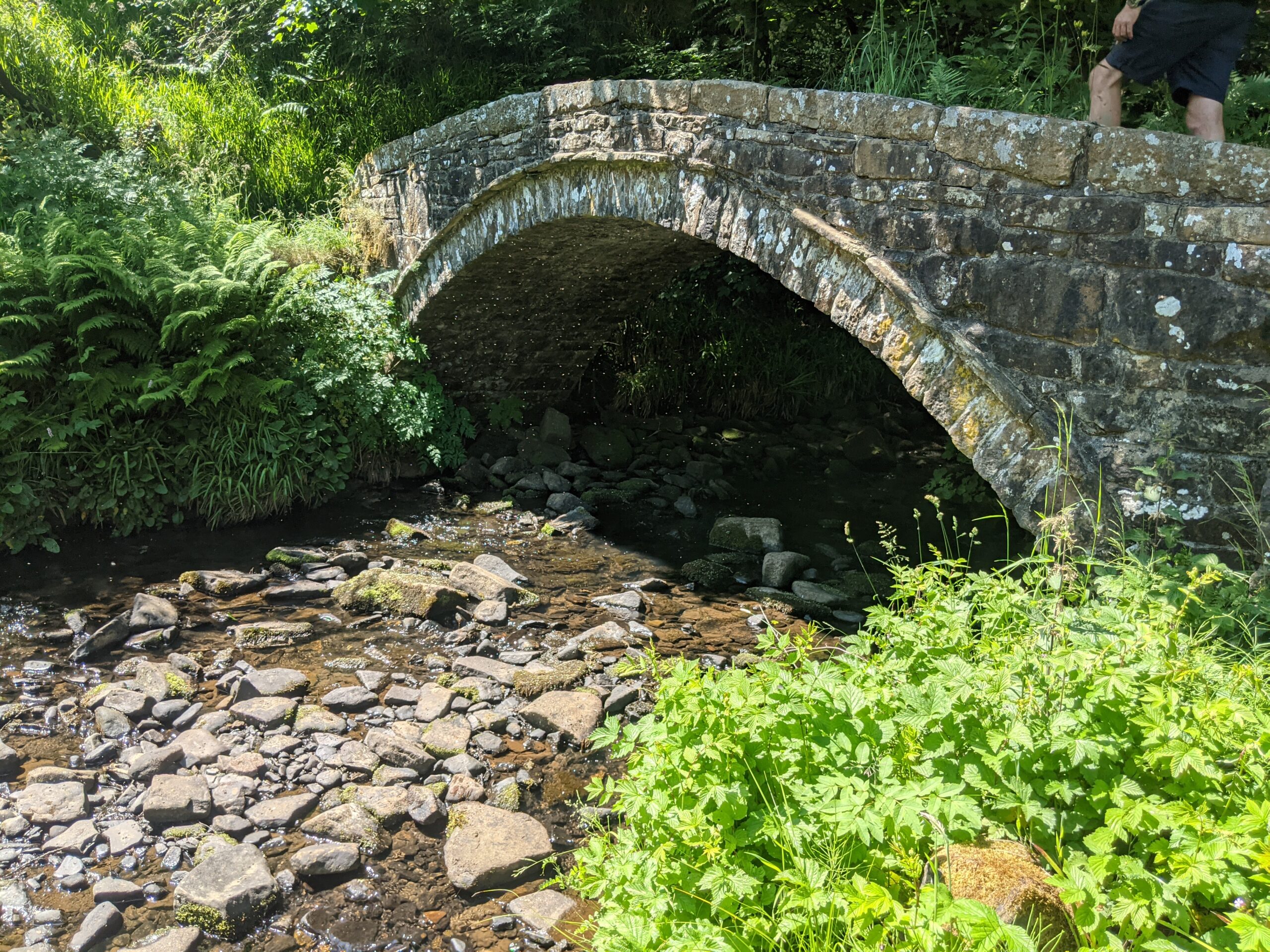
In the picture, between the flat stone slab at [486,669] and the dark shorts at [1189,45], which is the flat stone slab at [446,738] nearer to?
the flat stone slab at [486,669]

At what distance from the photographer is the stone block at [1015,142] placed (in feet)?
11.7

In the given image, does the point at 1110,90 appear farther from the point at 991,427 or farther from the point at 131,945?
the point at 131,945

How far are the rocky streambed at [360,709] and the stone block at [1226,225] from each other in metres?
2.47

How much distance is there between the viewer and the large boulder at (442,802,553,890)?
328cm

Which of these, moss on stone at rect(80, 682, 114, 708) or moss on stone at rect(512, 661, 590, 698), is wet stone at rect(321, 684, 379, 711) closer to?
moss on stone at rect(512, 661, 590, 698)

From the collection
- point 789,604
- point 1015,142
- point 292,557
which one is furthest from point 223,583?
point 1015,142

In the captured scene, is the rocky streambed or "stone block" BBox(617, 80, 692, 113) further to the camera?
"stone block" BBox(617, 80, 692, 113)

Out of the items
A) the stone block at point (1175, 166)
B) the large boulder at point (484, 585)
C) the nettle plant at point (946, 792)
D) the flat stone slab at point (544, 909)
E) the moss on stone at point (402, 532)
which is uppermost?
the stone block at point (1175, 166)

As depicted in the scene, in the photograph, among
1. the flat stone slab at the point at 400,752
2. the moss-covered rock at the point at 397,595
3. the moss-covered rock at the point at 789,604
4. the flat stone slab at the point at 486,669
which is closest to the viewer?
the flat stone slab at the point at 400,752

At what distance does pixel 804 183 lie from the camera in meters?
4.60

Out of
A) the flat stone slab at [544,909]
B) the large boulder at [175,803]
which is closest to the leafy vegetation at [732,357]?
the large boulder at [175,803]

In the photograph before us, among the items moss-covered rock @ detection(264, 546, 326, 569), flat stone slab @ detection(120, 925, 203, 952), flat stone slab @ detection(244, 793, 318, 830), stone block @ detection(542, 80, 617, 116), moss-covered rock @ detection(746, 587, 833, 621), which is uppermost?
stone block @ detection(542, 80, 617, 116)

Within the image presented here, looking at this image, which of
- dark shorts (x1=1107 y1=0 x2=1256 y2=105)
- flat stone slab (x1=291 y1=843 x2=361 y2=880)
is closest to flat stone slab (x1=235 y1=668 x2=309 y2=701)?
flat stone slab (x1=291 y1=843 x2=361 y2=880)

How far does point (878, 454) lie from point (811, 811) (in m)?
6.78
